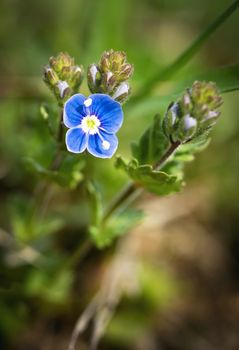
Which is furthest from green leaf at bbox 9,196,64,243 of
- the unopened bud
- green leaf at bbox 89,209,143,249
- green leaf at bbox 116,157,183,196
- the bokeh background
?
the unopened bud

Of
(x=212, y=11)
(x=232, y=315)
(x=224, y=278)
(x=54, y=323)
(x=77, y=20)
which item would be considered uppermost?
(x=212, y=11)

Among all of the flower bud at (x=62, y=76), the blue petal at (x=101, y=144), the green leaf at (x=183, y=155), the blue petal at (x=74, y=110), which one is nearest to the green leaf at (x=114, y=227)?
the green leaf at (x=183, y=155)

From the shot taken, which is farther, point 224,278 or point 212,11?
point 212,11

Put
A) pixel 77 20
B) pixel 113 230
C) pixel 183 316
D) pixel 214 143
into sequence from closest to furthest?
pixel 113 230 < pixel 183 316 < pixel 214 143 < pixel 77 20

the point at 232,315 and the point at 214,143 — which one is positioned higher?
the point at 214,143

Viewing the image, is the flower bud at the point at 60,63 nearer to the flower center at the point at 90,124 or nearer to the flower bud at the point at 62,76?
the flower bud at the point at 62,76

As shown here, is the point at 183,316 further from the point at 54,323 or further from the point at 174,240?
the point at 54,323

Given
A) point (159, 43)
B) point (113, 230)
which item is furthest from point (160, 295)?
point (159, 43)
